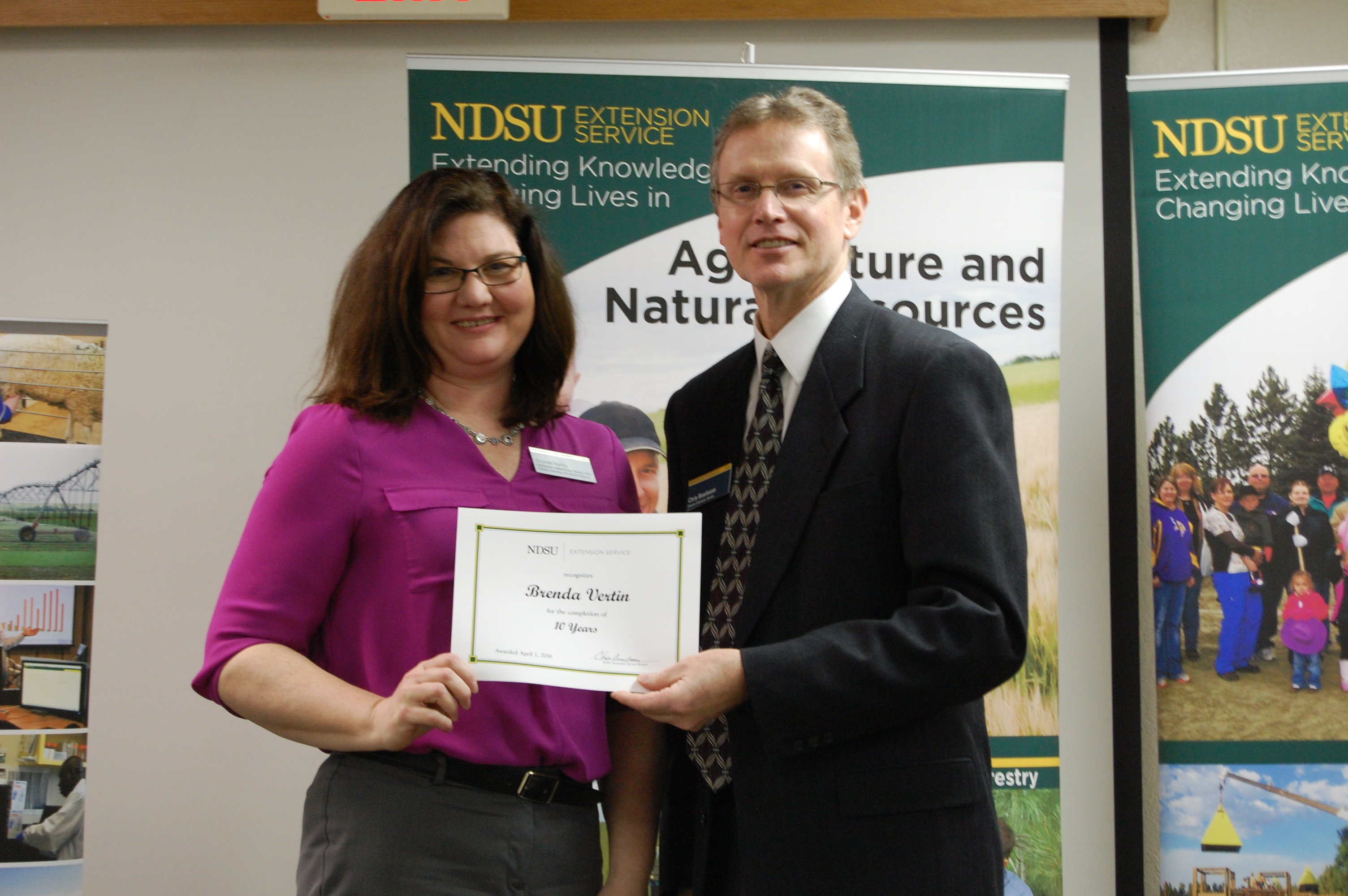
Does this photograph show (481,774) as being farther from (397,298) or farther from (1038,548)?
(1038,548)

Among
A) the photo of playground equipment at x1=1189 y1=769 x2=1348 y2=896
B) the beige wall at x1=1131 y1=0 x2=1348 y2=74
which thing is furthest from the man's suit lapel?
the beige wall at x1=1131 y1=0 x2=1348 y2=74

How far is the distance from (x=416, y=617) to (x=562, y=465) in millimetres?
366

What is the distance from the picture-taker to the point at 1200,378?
3.17 metres

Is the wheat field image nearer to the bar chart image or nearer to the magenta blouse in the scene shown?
the magenta blouse

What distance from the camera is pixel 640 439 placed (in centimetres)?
307

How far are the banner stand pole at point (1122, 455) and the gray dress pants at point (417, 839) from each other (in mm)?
2441

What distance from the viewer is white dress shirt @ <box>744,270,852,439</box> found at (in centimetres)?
166

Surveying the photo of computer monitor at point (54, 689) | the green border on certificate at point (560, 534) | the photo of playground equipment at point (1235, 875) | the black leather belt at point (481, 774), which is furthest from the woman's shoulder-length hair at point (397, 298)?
the photo of playground equipment at point (1235, 875)

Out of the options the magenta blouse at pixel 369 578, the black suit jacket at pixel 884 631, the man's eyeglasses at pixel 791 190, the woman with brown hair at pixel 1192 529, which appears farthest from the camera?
the woman with brown hair at pixel 1192 529

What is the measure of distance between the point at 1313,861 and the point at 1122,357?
5.59 feet

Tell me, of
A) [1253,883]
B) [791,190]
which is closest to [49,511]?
[791,190]

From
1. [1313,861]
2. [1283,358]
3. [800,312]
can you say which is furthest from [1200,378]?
[800,312]

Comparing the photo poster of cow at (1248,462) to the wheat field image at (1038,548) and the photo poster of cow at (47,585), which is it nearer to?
the wheat field image at (1038,548)

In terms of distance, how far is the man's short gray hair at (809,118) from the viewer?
1.71m
